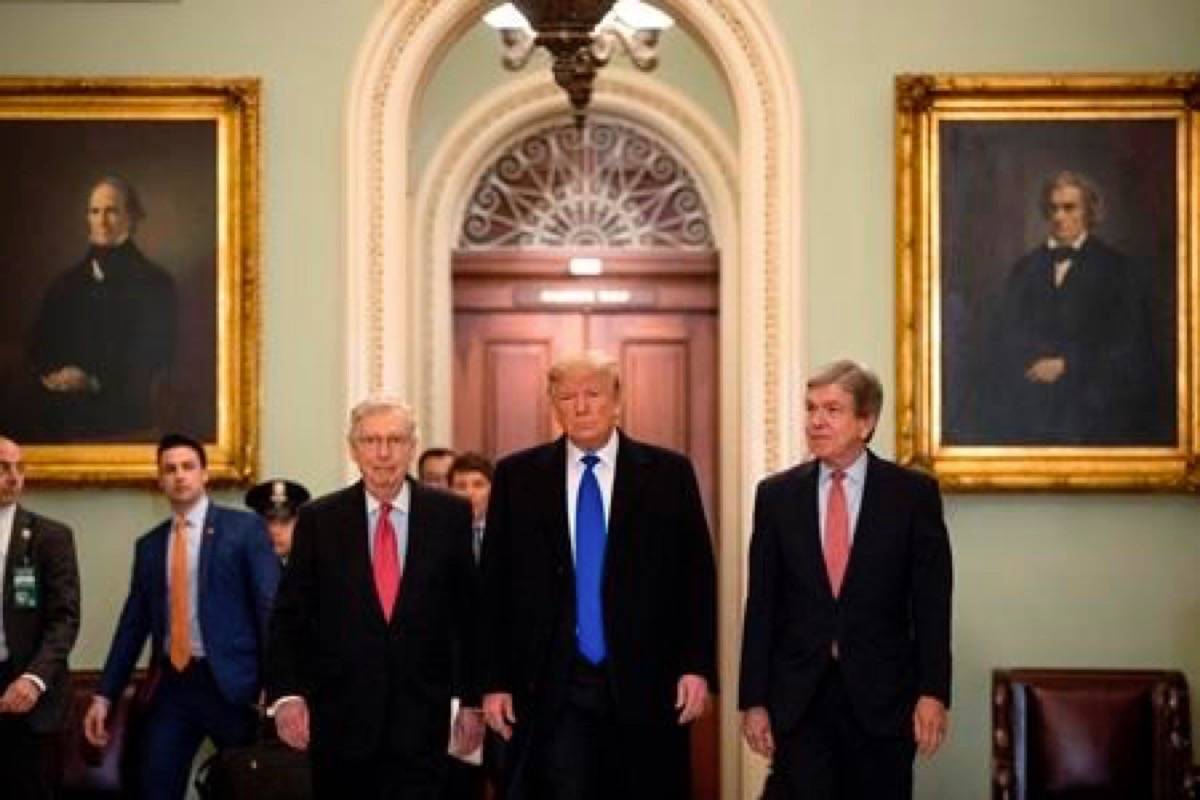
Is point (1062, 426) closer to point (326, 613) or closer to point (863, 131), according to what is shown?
point (863, 131)

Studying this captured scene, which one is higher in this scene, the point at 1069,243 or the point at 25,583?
the point at 1069,243

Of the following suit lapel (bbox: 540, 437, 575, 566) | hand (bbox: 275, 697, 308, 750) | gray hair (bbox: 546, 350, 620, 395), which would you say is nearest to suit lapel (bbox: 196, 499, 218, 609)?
hand (bbox: 275, 697, 308, 750)

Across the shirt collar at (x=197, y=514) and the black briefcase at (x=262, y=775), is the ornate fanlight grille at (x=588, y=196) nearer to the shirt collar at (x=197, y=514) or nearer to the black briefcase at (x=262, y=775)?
the shirt collar at (x=197, y=514)

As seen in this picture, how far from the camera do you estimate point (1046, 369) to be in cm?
959

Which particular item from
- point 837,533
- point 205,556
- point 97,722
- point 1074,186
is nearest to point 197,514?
point 205,556

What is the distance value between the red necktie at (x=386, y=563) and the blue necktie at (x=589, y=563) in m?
0.53

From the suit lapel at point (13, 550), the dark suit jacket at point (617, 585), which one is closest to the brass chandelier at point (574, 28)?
the dark suit jacket at point (617, 585)

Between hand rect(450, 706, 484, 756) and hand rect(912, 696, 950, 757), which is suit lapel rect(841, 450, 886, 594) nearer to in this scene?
hand rect(912, 696, 950, 757)

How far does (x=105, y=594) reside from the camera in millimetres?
9789

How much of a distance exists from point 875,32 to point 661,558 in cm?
354

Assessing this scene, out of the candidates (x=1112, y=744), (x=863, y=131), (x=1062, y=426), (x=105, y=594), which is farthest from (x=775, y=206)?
(x=105, y=594)

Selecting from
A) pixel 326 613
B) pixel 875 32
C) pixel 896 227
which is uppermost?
pixel 875 32

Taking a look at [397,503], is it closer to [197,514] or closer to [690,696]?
[690,696]

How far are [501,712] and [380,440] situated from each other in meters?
0.85
